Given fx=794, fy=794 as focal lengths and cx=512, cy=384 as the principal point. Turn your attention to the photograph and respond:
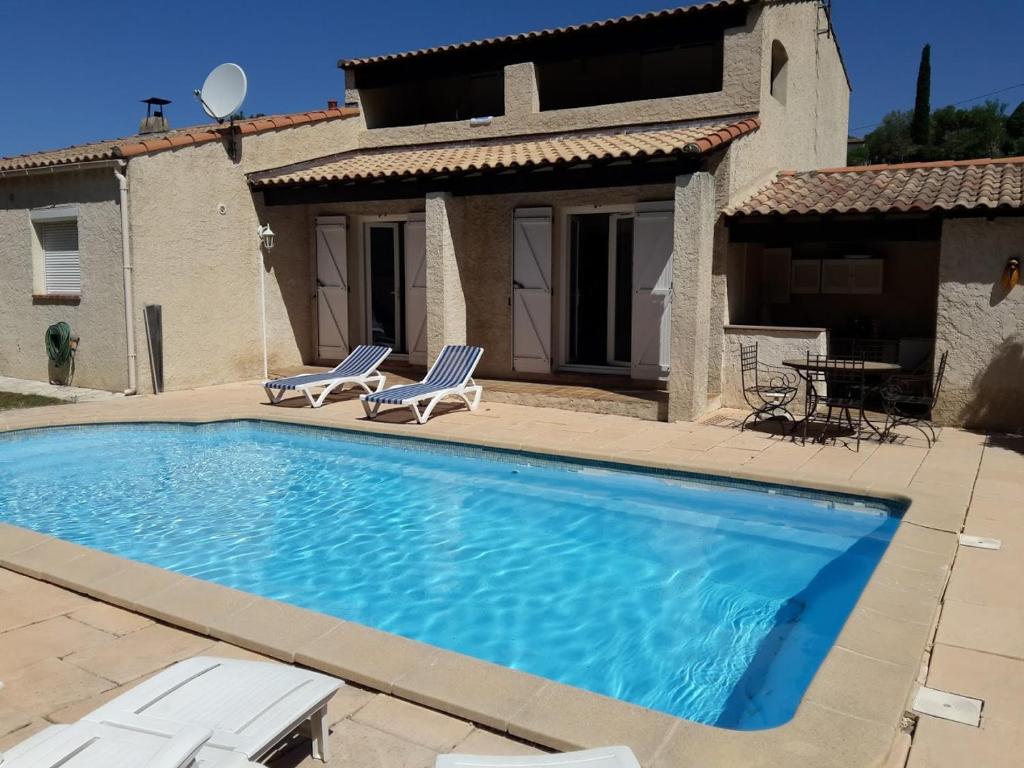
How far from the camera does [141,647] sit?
4344 millimetres

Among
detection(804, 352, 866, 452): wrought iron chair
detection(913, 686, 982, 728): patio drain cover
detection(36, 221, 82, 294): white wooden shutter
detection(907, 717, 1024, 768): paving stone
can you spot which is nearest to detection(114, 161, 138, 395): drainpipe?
detection(36, 221, 82, 294): white wooden shutter

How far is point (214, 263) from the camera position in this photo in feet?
45.3

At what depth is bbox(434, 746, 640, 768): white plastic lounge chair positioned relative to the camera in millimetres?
2619

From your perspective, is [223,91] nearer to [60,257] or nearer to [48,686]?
[60,257]

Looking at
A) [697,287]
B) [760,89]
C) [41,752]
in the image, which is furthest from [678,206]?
[41,752]

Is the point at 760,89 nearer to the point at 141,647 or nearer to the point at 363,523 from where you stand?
the point at 363,523

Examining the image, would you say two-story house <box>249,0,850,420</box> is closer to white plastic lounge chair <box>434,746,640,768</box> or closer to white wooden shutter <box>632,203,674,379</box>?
white wooden shutter <box>632,203,674,379</box>

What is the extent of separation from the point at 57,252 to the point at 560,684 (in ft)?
45.9

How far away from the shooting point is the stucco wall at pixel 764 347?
1121cm

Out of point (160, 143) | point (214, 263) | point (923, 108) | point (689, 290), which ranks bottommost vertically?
point (689, 290)

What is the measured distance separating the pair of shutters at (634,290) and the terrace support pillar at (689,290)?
1365 millimetres

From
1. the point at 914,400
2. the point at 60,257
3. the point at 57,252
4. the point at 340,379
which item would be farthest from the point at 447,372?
the point at 57,252

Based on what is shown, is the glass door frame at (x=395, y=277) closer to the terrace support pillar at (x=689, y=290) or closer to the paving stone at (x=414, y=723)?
the terrace support pillar at (x=689, y=290)

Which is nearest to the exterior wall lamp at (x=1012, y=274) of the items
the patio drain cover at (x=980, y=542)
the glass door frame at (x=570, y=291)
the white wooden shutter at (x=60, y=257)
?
the patio drain cover at (x=980, y=542)
